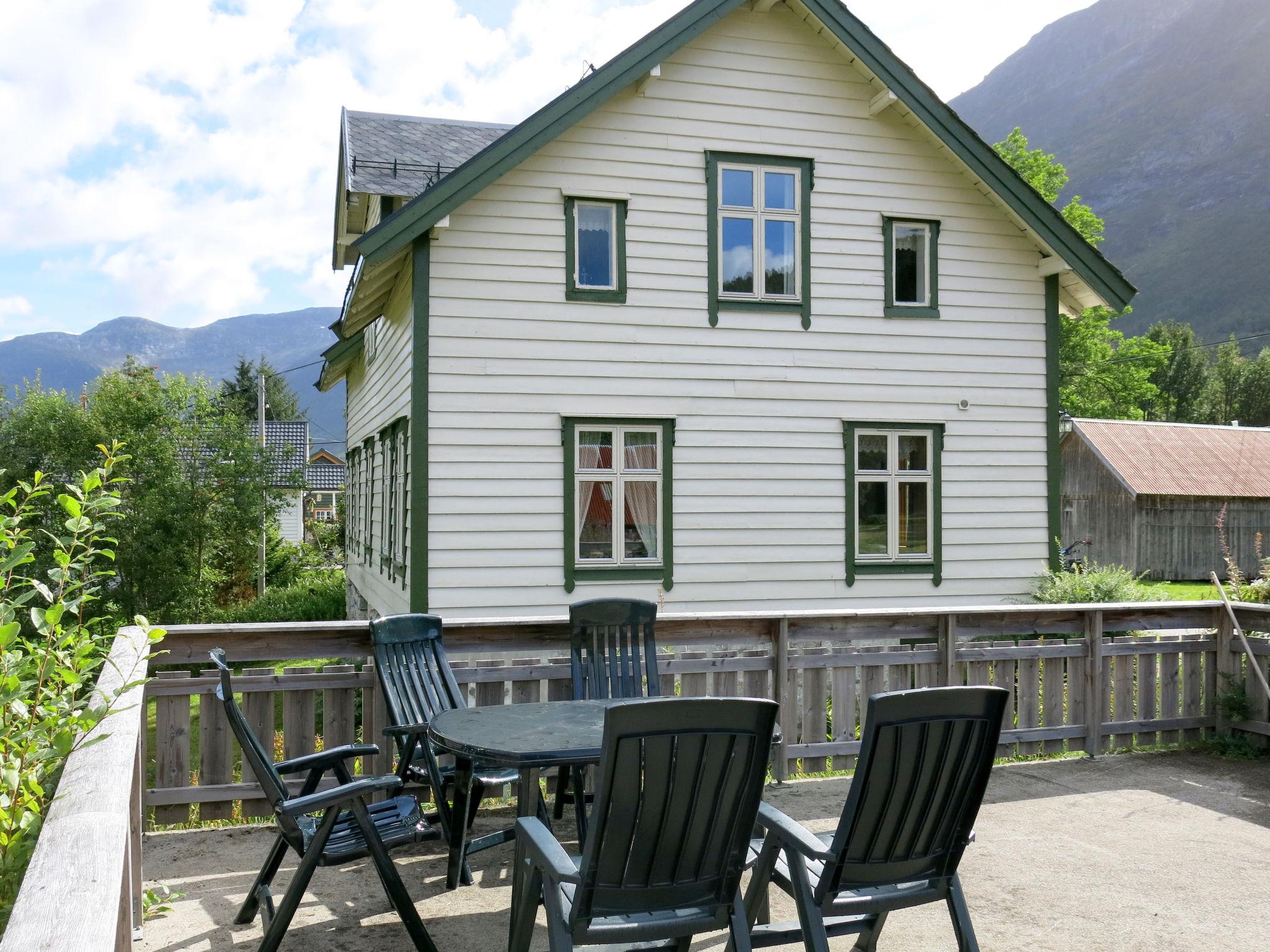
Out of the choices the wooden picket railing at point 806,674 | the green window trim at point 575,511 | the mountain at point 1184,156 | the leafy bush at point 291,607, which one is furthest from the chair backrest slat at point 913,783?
the mountain at point 1184,156

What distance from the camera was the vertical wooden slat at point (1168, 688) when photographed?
25.1 feet

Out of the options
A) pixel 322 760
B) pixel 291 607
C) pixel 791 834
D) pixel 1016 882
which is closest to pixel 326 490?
pixel 291 607

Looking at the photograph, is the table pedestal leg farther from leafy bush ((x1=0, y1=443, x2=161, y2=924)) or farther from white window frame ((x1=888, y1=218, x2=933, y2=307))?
white window frame ((x1=888, y1=218, x2=933, y2=307))

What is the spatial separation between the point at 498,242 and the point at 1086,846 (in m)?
7.42

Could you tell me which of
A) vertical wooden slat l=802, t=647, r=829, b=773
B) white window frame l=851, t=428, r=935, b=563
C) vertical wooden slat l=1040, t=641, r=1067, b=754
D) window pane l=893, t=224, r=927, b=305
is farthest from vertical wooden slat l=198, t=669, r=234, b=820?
window pane l=893, t=224, r=927, b=305

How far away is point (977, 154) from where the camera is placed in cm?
1134

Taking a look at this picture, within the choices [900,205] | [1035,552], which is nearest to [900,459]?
[1035,552]

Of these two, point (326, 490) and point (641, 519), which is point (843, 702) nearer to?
point (641, 519)

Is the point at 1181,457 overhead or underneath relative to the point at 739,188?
underneath

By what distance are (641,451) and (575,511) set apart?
934 mm

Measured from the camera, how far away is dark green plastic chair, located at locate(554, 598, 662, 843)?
5.96 metres

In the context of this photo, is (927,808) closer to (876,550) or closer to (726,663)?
(726,663)

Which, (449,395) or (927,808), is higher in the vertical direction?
(449,395)

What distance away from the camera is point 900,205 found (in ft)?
38.2
